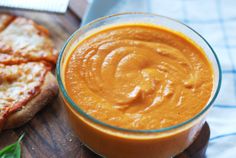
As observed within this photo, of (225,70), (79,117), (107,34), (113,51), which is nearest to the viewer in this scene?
(79,117)

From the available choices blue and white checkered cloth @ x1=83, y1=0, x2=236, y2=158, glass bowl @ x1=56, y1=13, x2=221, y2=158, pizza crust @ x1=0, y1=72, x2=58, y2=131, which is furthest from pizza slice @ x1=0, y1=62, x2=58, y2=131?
blue and white checkered cloth @ x1=83, y1=0, x2=236, y2=158

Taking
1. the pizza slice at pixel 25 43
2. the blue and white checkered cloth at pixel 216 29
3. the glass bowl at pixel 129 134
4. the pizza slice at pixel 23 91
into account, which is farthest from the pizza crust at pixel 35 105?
the blue and white checkered cloth at pixel 216 29

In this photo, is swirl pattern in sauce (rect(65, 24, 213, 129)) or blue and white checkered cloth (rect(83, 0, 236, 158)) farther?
blue and white checkered cloth (rect(83, 0, 236, 158))

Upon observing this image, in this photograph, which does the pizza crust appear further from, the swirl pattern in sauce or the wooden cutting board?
the swirl pattern in sauce

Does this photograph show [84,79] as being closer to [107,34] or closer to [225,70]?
[107,34]

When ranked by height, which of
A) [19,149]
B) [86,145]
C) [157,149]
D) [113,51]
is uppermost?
[113,51]

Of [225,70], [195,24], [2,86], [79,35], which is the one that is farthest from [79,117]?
[195,24]
